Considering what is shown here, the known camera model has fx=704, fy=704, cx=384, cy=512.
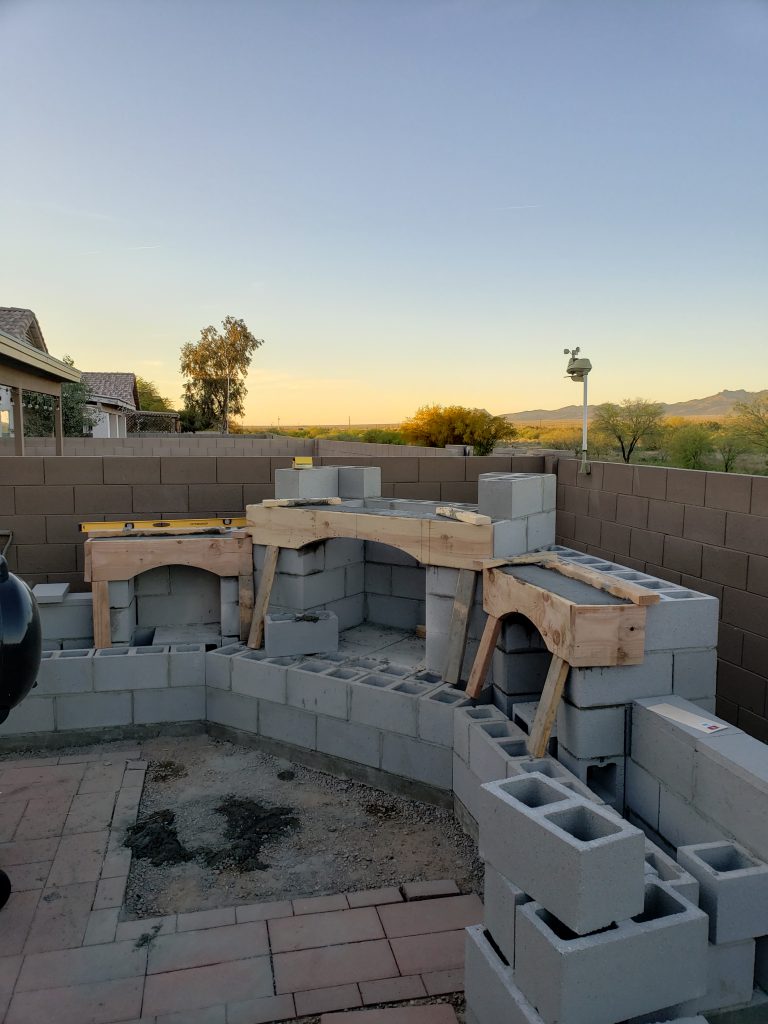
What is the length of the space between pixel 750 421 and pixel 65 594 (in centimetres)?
2644

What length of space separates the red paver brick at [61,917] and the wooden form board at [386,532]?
→ 3.85 m

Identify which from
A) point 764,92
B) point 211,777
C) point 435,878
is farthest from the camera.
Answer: point 764,92

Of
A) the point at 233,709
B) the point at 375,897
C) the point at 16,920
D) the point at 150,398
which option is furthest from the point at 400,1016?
the point at 150,398

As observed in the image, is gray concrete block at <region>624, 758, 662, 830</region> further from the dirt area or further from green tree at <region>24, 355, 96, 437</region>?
green tree at <region>24, 355, 96, 437</region>

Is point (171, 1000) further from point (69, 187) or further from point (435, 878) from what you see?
point (69, 187)

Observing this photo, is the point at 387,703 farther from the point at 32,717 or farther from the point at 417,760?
the point at 32,717

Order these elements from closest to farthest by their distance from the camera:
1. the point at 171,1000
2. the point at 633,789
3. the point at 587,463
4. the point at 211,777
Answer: the point at 171,1000
the point at 633,789
the point at 211,777
the point at 587,463

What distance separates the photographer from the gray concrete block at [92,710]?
7.31m

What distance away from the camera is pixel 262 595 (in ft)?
26.1

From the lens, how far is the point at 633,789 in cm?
482

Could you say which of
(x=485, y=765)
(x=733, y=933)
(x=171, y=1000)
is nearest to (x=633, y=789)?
(x=485, y=765)

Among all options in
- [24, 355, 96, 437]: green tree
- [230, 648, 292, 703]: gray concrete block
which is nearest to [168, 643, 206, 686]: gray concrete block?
[230, 648, 292, 703]: gray concrete block

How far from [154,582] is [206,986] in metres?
5.20

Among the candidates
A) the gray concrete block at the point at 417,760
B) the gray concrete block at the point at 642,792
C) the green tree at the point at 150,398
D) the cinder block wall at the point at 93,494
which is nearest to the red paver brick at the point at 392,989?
the gray concrete block at the point at 642,792
